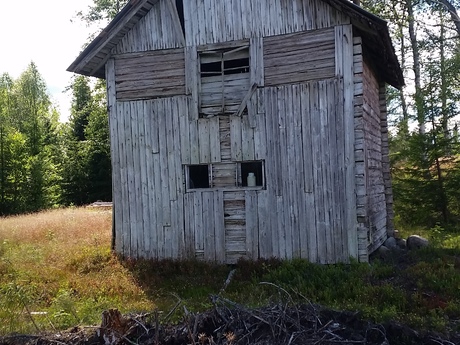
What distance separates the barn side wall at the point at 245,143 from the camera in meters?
9.91

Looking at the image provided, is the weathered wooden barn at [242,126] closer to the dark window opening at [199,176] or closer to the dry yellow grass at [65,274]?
the dark window opening at [199,176]

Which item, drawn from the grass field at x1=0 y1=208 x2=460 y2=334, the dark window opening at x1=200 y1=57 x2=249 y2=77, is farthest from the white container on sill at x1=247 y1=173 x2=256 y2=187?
the dark window opening at x1=200 y1=57 x2=249 y2=77

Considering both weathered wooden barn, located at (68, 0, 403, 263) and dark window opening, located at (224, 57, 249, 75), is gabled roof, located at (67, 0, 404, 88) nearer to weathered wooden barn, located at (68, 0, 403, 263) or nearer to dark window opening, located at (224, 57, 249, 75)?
weathered wooden barn, located at (68, 0, 403, 263)

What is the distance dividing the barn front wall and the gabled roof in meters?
0.29

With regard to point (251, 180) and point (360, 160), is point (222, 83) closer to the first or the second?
point (251, 180)

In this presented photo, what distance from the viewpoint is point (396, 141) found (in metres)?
20.5

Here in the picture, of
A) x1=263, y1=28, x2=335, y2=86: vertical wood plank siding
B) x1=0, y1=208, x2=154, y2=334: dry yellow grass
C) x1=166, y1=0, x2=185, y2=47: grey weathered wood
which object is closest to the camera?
x1=0, y1=208, x2=154, y2=334: dry yellow grass

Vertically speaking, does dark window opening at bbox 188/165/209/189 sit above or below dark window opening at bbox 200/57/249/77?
below

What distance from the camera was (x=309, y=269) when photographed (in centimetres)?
941

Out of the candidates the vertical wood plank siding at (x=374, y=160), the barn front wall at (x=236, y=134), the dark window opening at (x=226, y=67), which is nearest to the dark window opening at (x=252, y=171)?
the barn front wall at (x=236, y=134)

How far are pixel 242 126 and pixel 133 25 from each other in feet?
13.2

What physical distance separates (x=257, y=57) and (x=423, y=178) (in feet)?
32.2

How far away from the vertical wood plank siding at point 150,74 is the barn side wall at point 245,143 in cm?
3

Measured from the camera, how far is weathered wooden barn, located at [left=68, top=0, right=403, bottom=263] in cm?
985
